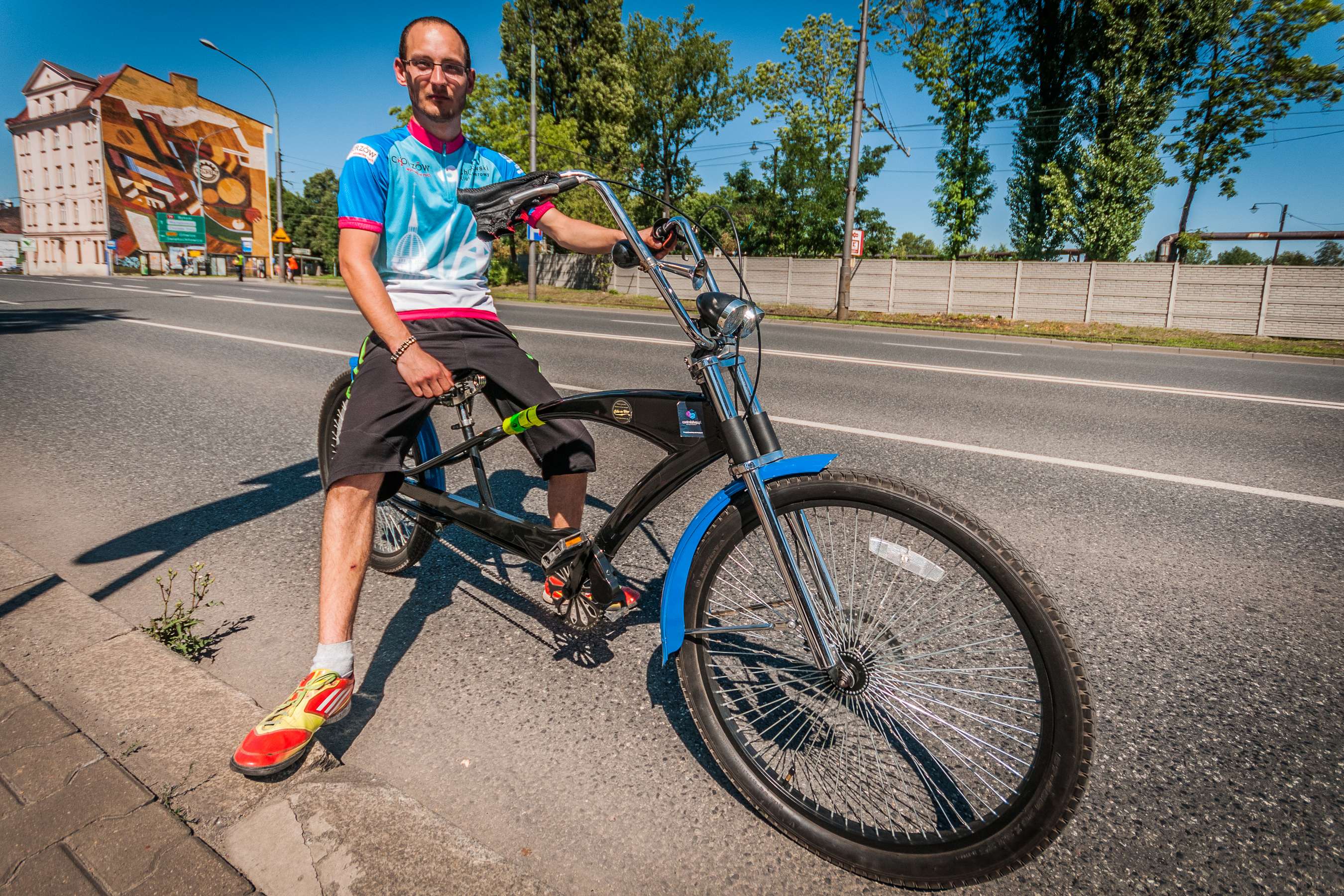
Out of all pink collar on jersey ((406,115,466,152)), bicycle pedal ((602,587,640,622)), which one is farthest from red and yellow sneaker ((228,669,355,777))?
pink collar on jersey ((406,115,466,152))

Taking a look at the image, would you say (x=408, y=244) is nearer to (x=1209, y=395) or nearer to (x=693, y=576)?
(x=693, y=576)

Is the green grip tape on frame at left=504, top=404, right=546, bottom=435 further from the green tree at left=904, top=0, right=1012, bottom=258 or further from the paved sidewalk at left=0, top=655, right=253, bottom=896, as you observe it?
the green tree at left=904, top=0, right=1012, bottom=258

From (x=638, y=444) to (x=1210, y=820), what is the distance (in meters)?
3.84

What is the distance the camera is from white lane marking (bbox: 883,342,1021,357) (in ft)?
39.1

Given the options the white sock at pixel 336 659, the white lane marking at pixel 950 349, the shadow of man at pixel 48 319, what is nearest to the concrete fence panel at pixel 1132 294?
the white lane marking at pixel 950 349

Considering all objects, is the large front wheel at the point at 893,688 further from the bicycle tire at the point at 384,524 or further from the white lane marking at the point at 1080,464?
the white lane marking at the point at 1080,464

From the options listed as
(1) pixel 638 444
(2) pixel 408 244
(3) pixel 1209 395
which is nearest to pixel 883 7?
(3) pixel 1209 395

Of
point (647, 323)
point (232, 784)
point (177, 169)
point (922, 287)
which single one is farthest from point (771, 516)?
point (177, 169)

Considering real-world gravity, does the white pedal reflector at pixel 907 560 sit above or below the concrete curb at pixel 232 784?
above

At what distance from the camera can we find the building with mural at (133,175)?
5241cm

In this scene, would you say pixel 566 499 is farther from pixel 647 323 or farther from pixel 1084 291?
pixel 1084 291

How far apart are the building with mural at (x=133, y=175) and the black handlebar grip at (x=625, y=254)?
190 feet

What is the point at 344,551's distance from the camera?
7.00ft

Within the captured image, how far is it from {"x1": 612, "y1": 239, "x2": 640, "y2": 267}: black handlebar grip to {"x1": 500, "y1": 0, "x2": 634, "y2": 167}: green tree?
41.4m
